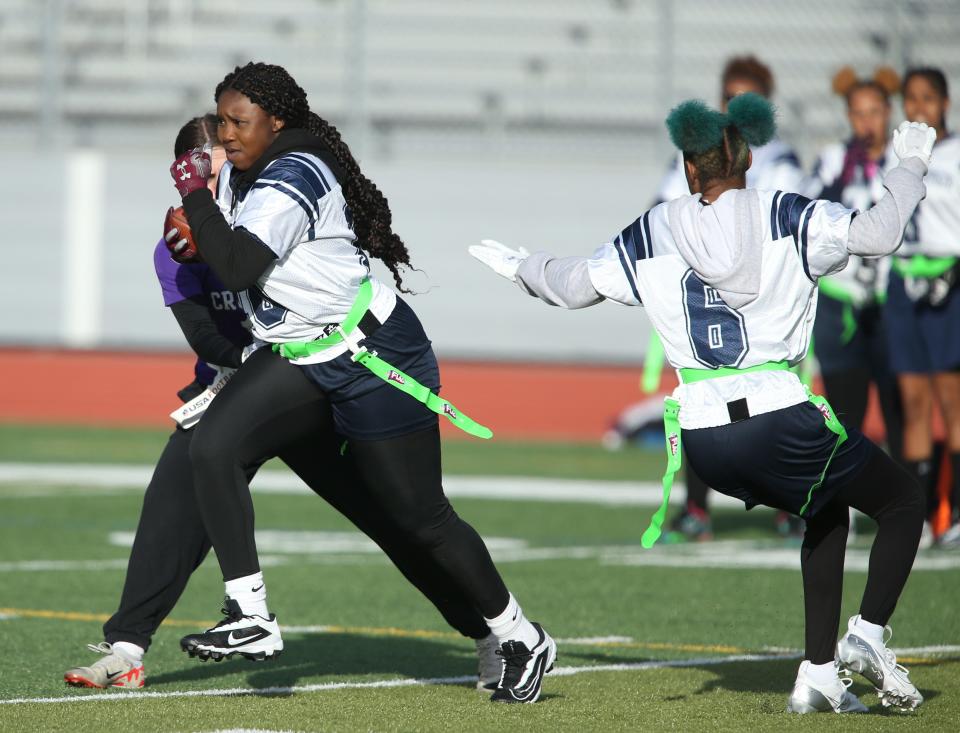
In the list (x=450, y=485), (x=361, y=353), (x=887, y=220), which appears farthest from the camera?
(x=450, y=485)

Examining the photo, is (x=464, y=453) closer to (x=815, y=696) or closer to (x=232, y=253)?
(x=815, y=696)

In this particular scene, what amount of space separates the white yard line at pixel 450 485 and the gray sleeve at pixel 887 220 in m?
7.20

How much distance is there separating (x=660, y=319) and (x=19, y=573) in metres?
4.56

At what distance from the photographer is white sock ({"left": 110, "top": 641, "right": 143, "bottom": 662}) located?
5.43 meters

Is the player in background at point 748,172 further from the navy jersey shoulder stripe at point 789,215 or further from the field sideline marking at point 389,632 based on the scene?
the navy jersey shoulder stripe at point 789,215

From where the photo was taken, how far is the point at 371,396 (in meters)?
5.10

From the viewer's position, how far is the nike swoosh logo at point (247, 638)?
4805mm

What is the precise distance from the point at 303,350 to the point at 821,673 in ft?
6.05

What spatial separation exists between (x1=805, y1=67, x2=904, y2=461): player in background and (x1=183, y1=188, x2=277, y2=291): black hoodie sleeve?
5424 mm

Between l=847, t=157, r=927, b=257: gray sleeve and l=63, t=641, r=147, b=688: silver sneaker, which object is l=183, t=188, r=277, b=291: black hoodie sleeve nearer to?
l=63, t=641, r=147, b=688: silver sneaker

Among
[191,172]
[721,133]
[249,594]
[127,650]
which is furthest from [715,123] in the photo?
[127,650]

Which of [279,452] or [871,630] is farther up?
[279,452]

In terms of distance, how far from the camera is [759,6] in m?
19.5

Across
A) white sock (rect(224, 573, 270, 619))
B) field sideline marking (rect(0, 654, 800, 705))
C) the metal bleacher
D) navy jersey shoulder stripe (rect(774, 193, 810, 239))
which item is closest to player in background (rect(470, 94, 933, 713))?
navy jersey shoulder stripe (rect(774, 193, 810, 239))
